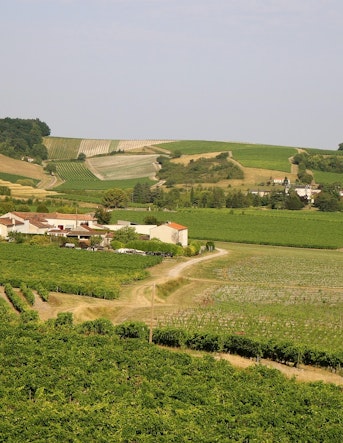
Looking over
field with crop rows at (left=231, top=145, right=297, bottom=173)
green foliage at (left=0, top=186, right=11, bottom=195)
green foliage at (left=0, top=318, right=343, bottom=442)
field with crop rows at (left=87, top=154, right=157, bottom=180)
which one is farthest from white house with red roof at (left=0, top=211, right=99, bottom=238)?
field with crop rows at (left=231, top=145, right=297, bottom=173)

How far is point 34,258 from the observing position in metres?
73.2

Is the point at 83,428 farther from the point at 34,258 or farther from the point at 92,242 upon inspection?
the point at 92,242

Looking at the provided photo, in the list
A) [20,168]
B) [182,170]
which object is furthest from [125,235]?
[20,168]

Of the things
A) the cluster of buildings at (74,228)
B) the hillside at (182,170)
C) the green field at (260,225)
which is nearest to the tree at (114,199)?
the green field at (260,225)

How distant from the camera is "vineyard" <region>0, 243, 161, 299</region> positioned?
2275 inches

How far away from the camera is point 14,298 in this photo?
51.7 meters

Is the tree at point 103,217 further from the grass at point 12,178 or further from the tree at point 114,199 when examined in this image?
the grass at point 12,178

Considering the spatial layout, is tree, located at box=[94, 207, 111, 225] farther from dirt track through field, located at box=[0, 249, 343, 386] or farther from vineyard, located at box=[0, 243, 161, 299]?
dirt track through field, located at box=[0, 249, 343, 386]

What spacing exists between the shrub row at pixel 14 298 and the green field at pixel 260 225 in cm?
4767

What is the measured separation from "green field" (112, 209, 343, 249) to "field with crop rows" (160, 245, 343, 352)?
12.5 meters

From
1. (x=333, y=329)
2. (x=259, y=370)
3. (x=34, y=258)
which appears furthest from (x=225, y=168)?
(x=259, y=370)

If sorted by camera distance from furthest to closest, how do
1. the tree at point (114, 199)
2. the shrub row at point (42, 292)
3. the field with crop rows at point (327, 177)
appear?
the field with crop rows at point (327, 177) → the tree at point (114, 199) → the shrub row at point (42, 292)

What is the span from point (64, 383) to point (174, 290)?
30674 millimetres

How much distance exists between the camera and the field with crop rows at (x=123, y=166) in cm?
17550
